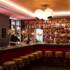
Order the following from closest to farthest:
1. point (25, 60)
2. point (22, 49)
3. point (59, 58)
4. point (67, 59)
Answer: point (25, 60) → point (22, 49) → point (67, 59) → point (59, 58)

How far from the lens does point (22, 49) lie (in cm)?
810

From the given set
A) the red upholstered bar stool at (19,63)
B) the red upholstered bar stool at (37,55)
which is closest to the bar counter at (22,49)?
the red upholstered bar stool at (19,63)

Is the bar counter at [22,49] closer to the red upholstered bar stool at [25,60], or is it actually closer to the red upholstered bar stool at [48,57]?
the red upholstered bar stool at [25,60]

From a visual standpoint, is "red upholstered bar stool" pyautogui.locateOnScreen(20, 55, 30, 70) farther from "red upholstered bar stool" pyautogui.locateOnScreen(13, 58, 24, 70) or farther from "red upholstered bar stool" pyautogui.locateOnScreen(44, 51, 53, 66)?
"red upholstered bar stool" pyautogui.locateOnScreen(44, 51, 53, 66)

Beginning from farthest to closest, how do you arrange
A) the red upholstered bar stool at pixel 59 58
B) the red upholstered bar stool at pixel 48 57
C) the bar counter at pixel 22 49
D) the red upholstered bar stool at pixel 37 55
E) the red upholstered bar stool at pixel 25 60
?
the red upholstered bar stool at pixel 48 57 → the red upholstered bar stool at pixel 59 58 → the red upholstered bar stool at pixel 37 55 → the red upholstered bar stool at pixel 25 60 → the bar counter at pixel 22 49

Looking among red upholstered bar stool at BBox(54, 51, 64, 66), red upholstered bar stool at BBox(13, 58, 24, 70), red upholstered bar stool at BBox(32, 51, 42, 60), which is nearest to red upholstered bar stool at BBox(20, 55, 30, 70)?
red upholstered bar stool at BBox(13, 58, 24, 70)

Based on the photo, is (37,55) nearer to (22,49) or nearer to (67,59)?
(22,49)

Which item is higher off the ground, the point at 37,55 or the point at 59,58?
the point at 37,55

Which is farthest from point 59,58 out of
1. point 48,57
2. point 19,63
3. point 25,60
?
point 19,63

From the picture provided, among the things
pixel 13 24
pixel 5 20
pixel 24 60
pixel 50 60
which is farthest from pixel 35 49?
pixel 13 24

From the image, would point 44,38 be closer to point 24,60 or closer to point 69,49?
point 69,49

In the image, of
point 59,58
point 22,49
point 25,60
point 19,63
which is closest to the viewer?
point 19,63

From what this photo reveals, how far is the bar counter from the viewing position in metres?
6.56

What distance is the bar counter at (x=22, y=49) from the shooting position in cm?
656
